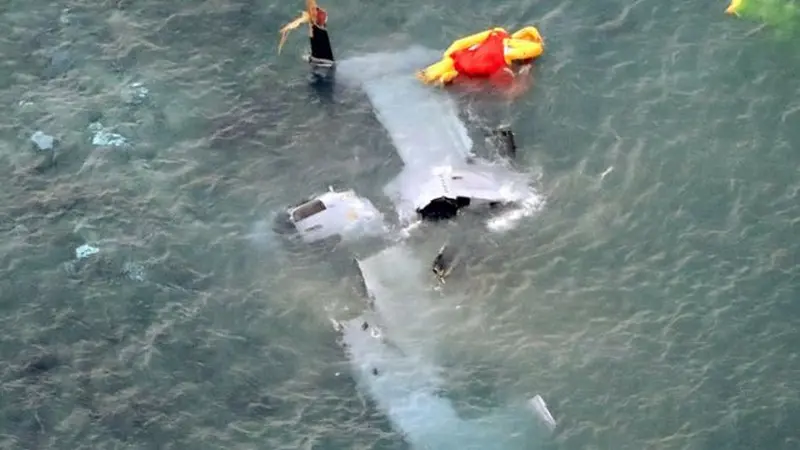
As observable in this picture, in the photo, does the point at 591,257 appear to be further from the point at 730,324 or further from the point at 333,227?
the point at 333,227

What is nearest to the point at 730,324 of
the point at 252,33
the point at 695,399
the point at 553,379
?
the point at 695,399

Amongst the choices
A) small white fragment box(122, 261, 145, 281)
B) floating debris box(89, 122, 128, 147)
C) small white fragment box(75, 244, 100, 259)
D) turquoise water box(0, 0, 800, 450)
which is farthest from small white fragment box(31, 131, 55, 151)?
small white fragment box(122, 261, 145, 281)

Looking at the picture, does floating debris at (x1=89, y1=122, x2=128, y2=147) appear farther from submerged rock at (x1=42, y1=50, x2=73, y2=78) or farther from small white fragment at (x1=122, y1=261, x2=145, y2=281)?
small white fragment at (x1=122, y1=261, x2=145, y2=281)

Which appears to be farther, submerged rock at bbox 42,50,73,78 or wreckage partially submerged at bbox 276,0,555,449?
submerged rock at bbox 42,50,73,78

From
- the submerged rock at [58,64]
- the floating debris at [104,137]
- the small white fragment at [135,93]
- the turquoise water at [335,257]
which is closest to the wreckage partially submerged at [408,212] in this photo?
the turquoise water at [335,257]

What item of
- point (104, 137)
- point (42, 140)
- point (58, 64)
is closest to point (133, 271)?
point (104, 137)

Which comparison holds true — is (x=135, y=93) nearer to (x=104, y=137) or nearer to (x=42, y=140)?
(x=104, y=137)
